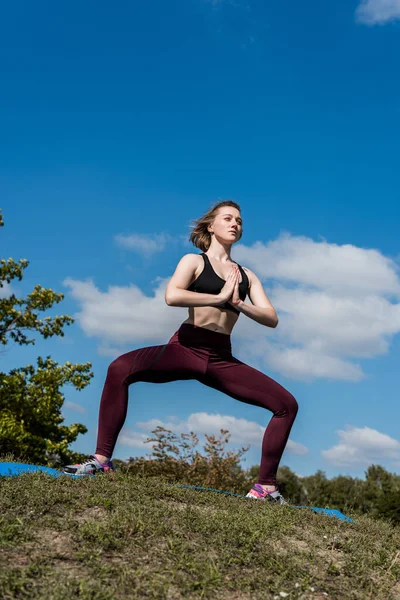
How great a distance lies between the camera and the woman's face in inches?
257

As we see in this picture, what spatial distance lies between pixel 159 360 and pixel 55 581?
265 cm

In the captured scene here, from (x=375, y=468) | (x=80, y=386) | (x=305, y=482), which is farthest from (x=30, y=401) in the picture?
(x=375, y=468)

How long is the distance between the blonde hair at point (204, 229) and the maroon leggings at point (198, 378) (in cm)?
120

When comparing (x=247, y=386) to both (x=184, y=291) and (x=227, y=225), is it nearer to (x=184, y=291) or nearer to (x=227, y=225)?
(x=184, y=291)

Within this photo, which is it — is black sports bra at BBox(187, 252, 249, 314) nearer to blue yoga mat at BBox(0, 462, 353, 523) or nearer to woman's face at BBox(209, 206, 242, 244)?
woman's face at BBox(209, 206, 242, 244)

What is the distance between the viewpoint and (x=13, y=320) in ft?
52.0

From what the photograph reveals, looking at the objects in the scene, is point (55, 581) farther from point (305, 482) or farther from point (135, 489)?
point (305, 482)

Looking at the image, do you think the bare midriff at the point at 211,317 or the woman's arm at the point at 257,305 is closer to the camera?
the woman's arm at the point at 257,305

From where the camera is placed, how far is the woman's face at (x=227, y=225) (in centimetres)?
654

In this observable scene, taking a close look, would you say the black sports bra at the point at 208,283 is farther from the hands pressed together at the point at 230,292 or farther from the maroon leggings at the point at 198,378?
the maroon leggings at the point at 198,378

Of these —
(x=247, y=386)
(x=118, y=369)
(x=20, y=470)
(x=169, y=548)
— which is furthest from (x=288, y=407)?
(x=20, y=470)

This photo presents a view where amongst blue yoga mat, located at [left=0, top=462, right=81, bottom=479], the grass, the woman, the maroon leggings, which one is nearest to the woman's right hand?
the woman

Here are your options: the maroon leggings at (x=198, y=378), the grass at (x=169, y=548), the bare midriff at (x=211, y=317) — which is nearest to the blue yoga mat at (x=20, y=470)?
the grass at (x=169, y=548)

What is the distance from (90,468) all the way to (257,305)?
236cm
